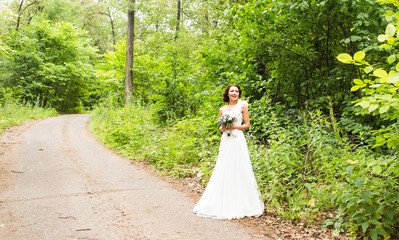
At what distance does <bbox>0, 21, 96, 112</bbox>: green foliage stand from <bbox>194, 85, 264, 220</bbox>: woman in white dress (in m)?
22.3

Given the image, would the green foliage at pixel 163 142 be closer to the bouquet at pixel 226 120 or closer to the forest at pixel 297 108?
the forest at pixel 297 108

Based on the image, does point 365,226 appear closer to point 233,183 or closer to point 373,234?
point 373,234

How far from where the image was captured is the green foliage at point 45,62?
22672 millimetres

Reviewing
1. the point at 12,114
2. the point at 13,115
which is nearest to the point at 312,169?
the point at 13,115

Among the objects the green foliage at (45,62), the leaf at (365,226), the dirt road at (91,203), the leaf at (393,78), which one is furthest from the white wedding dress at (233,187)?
the green foliage at (45,62)

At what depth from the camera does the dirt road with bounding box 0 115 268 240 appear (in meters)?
3.81

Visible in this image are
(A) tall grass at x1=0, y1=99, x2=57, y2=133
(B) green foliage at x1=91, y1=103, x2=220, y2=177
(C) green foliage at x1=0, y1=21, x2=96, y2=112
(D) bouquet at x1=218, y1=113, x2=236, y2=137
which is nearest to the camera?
(D) bouquet at x1=218, y1=113, x2=236, y2=137

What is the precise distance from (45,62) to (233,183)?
26.5 meters

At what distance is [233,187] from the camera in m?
4.54

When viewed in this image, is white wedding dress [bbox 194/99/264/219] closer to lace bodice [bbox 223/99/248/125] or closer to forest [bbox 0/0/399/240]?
lace bodice [bbox 223/99/248/125]

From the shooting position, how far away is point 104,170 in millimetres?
7414

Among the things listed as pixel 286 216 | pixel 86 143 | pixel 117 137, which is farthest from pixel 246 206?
pixel 86 143

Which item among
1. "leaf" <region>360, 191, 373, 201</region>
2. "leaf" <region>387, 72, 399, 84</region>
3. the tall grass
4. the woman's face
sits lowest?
"leaf" <region>360, 191, 373, 201</region>

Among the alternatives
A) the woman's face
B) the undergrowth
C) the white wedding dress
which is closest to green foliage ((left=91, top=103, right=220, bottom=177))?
the undergrowth
